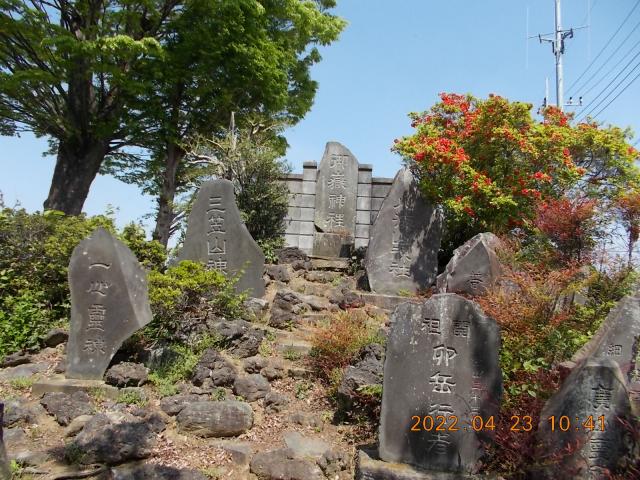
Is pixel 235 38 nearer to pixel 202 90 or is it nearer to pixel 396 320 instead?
pixel 202 90

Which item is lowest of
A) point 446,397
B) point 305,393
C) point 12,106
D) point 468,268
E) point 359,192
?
point 305,393

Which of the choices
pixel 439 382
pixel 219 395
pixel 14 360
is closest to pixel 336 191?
pixel 219 395

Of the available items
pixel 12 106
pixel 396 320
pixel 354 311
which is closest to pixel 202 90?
pixel 12 106

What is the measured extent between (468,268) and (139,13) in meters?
10.2

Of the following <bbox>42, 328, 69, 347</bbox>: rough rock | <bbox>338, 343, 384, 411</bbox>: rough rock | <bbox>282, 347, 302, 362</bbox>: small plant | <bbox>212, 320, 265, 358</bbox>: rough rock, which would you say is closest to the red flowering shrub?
<bbox>338, 343, 384, 411</bbox>: rough rock

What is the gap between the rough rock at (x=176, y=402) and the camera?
4.84m

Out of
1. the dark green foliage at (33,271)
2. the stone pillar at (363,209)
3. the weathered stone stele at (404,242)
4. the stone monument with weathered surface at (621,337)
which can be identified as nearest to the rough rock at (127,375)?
the dark green foliage at (33,271)

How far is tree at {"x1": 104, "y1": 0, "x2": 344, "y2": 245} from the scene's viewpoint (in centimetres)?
1247

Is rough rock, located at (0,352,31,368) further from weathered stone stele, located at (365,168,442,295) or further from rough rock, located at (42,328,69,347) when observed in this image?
weathered stone stele, located at (365,168,442,295)

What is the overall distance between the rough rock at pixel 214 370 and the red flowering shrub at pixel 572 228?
16.7ft

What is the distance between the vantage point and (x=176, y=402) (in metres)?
4.90

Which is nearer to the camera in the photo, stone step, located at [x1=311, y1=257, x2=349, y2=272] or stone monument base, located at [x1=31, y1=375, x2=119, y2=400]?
stone monument base, located at [x1=31, y1=375, x2=119, y2=400]

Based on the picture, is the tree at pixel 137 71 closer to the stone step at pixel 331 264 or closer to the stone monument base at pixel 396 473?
the stone step at pixel 331 264

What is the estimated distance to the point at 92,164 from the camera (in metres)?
12.7
